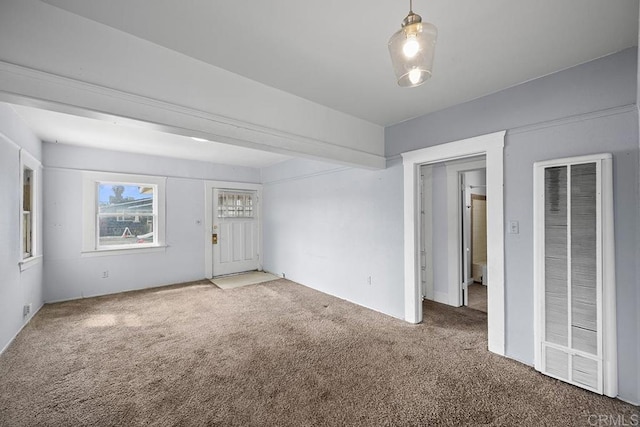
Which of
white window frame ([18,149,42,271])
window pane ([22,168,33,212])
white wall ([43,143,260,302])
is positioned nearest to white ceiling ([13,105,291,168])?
white wall ([43,143,260,302])

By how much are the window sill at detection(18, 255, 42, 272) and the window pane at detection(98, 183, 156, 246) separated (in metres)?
0.87

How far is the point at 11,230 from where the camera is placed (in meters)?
2.82

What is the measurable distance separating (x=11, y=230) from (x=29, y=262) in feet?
2.51

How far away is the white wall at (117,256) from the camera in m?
4.11

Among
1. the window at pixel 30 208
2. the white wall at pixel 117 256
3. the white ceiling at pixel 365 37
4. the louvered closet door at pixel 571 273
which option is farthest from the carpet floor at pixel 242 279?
the louvered closet door at pixel 571 273

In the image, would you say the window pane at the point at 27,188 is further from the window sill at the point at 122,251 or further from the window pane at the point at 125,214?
the window sill at the point at 122,251

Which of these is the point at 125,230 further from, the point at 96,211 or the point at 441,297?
the point at 441,297

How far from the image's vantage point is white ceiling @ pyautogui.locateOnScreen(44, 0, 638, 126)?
156cm

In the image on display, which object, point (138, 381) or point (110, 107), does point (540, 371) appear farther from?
point (110, 107)

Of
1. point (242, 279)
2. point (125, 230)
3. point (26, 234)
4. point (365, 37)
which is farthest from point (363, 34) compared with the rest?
point (125, 230)

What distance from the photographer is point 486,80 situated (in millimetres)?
2402

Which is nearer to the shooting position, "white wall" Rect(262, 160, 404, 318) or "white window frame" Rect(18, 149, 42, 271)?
"white window frame" Rect(18, 149, 42, 271)

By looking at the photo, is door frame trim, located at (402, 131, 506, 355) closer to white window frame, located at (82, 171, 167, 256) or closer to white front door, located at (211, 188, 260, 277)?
white front door, located at (211, 188, 260, 277)

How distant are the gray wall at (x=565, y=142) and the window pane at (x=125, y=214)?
17.2 feet
